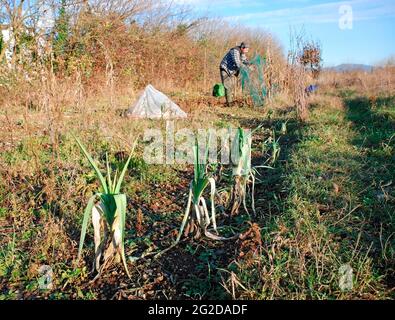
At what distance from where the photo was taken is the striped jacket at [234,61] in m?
8.04

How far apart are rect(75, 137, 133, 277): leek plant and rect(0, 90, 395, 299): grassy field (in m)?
0.11

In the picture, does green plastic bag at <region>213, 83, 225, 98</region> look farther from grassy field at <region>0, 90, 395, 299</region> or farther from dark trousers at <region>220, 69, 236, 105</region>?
grassy field at <region>0, 90, 395, 299</region>

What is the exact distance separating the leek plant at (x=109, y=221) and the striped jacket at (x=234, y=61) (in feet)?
21.9

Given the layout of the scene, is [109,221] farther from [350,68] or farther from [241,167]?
[350,68]

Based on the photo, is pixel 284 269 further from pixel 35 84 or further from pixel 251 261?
pixel 35 84

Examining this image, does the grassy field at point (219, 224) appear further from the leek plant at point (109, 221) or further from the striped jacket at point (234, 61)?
the striped jacket at point (234, 61)

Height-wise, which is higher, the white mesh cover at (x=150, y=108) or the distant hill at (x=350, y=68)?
the distant hill at (x=350, y=68)

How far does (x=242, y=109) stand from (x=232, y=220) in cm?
539

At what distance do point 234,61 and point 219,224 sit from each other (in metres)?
6.23

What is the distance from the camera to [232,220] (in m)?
2.59

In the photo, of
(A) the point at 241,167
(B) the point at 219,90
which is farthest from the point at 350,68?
(A) the point at 241,167

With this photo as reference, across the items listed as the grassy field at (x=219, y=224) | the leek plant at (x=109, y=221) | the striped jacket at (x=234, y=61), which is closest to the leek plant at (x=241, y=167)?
the grassy field at (x=219, y=224)

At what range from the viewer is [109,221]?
6.24 feet

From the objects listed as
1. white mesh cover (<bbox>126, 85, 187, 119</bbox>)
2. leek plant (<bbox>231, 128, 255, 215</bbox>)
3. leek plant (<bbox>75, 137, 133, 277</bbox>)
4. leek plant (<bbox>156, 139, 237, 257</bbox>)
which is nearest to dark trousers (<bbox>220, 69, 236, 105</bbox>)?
white mesh cover (<bbox>126, 85, 187, 119</bbox>)
